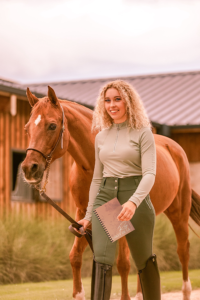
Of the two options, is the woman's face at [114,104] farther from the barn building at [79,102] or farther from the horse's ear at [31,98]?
the barn building at [79,102]

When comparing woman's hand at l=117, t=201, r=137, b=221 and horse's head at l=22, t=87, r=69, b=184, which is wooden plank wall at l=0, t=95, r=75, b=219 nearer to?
horse's head at l=22, t=87, r=69, b=184

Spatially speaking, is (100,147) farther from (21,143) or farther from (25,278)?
(21,143)

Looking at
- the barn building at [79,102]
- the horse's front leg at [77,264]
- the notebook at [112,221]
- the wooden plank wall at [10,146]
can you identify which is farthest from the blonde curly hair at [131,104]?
the wooden plank wall at [10,146]

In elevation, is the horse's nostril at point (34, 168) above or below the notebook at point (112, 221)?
above

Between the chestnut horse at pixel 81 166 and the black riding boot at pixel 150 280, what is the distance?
99 centimetres

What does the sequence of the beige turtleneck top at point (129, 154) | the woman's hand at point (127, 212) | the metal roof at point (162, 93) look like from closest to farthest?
the woman's hand at point (127, 212)
the beige turtleneck top at point (129, 154)
the metal roof at point (162, 93)

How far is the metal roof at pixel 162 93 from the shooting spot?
46.2 ft

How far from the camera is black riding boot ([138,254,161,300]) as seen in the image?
3246 millimetres

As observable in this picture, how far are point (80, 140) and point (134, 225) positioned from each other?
4.12 feet

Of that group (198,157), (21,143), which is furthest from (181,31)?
(21,143)

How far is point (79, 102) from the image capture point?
11.0 metres

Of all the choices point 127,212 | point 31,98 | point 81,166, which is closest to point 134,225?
point 127,212

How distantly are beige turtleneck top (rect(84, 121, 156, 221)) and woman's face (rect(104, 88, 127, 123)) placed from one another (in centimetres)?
8

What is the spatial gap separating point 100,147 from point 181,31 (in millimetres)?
20261
